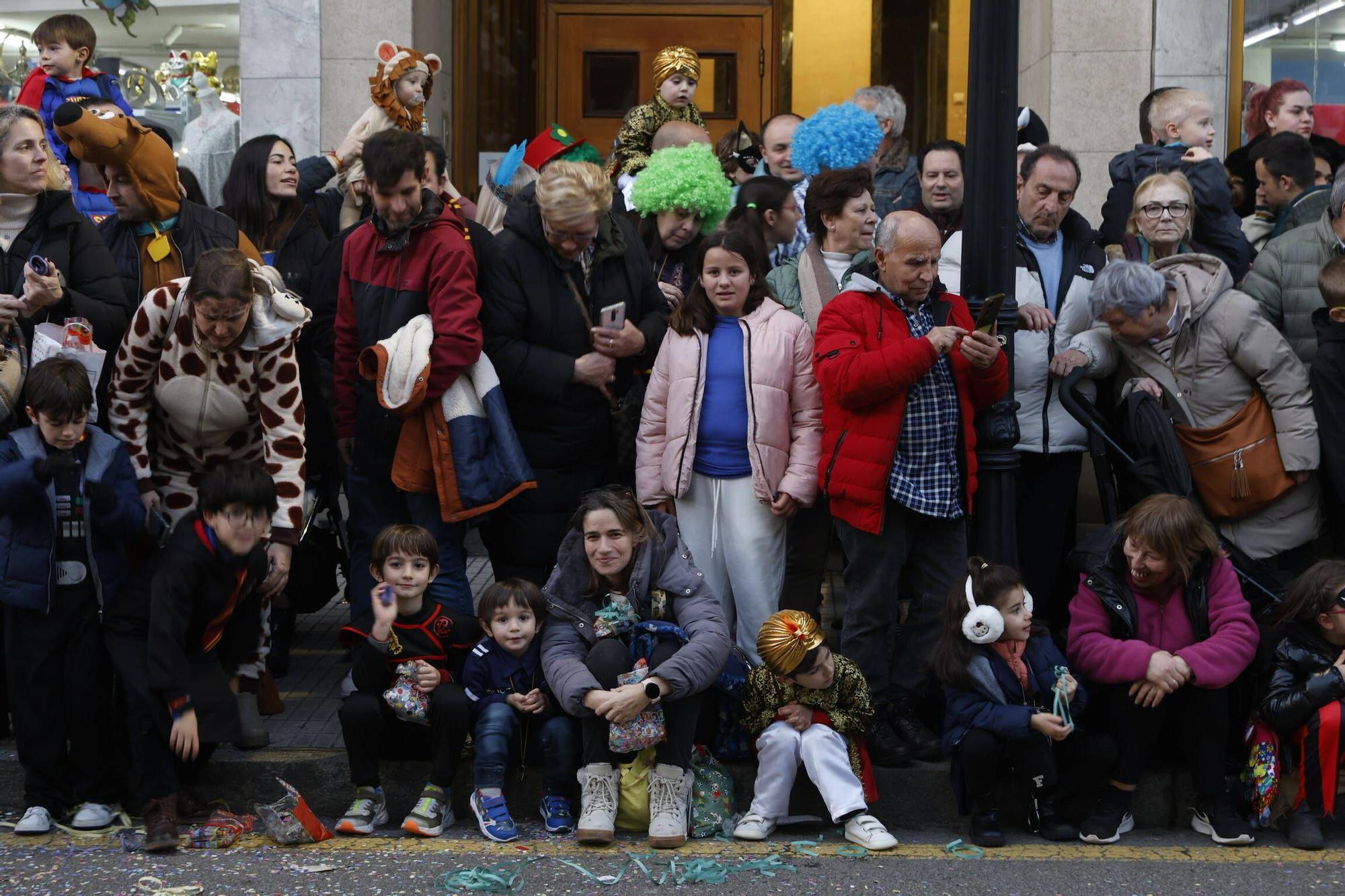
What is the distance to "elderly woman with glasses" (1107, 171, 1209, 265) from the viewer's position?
6.34 m

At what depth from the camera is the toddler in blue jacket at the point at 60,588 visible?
5.30 metres

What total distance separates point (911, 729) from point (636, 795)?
1.03 meters

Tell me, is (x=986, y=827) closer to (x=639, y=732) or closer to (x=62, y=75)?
(x=639, y=732)

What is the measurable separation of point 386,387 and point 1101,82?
573cm

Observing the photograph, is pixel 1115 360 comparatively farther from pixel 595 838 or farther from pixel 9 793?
pixel 9 793

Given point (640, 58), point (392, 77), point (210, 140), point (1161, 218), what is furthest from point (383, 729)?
point (640, 58)

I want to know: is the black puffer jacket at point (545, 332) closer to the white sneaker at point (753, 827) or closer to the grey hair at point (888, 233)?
the grey hair at point (888, 233)

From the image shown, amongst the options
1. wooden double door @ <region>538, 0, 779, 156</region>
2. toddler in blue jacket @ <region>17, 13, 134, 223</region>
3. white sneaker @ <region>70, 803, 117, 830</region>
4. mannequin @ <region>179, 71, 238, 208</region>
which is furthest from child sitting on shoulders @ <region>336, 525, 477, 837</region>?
wooden double door @ <region>538, 0, 779, 156</region>

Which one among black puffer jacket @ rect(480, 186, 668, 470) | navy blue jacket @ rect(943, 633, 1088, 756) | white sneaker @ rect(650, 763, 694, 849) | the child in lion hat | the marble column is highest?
the marble column

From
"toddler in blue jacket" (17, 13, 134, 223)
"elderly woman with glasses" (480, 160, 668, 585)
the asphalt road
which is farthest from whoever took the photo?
"toddler in blue jacket" (17, 13, 134, 223)

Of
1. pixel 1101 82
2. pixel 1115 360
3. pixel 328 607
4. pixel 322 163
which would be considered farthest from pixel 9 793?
pixel 1101 82

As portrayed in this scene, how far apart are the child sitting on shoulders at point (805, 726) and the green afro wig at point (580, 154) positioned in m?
2.42

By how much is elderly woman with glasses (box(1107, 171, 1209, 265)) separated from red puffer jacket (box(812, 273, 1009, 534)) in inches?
42.9

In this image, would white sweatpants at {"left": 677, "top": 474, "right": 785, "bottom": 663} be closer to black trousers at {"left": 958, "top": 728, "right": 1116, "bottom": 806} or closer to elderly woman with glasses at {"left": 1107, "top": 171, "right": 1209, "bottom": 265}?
black trousers at {"left": 958, "top": 728, "right": 1116, "bottom": 806}
